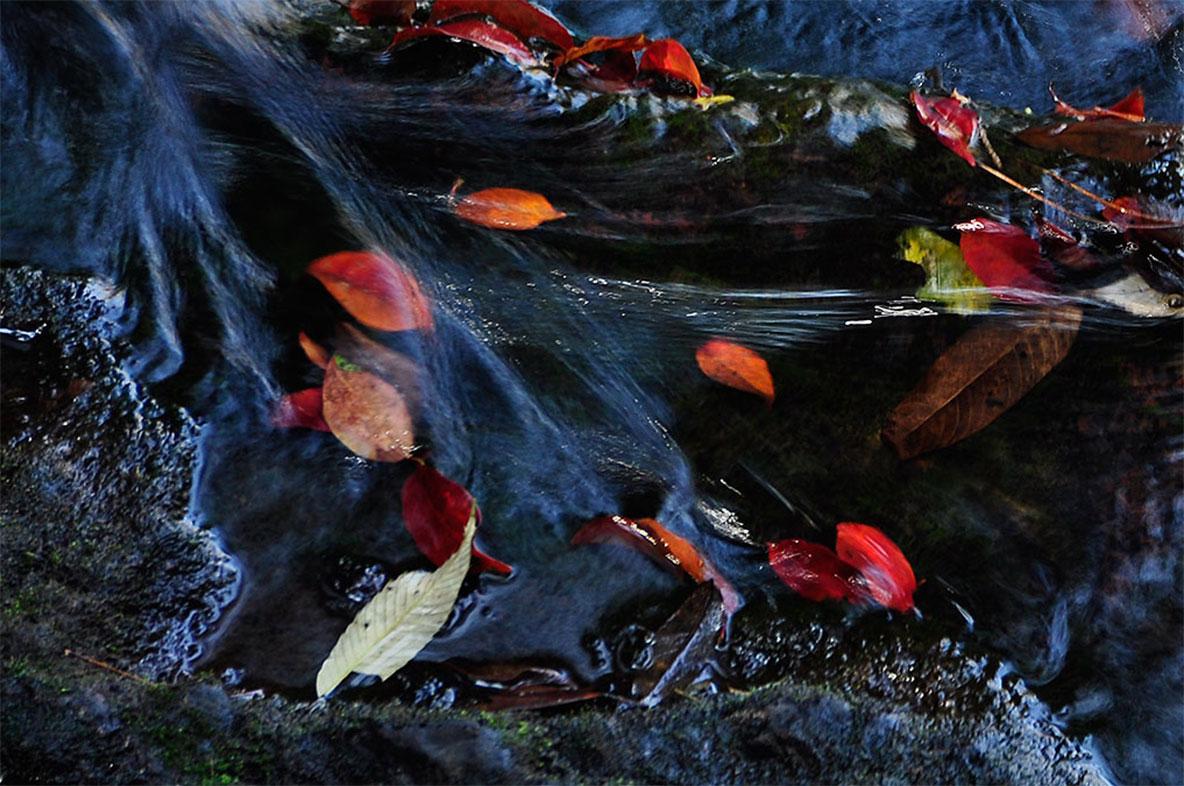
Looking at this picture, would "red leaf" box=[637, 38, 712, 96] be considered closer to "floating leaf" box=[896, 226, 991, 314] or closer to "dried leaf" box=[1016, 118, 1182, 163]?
"floating leaf" box=[896, 226, 991, 314]

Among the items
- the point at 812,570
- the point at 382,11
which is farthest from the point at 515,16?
the point at 812,570

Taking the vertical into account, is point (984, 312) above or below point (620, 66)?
below

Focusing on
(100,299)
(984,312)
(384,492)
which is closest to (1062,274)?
(984,312)

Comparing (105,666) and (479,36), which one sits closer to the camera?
(105,666)

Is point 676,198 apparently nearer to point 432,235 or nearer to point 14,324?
point 432,235

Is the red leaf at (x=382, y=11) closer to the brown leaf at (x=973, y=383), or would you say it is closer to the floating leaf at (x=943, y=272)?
the floating leaf at (x=943, y=272)

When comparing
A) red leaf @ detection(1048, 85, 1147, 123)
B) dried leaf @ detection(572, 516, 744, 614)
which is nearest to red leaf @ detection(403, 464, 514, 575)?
dried leaf @ detection(572, 516, 744, 614)

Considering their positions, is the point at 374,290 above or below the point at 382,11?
below

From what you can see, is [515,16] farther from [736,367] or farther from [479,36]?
[736,367]
